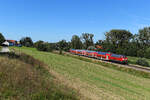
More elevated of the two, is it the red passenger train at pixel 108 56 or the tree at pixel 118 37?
the tree at pixel 118 37

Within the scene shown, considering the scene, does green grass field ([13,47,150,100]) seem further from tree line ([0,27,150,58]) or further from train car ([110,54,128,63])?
tree line ([0,27,150,58])

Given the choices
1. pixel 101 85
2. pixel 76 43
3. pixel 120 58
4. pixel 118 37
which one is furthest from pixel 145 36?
pixel 101 85

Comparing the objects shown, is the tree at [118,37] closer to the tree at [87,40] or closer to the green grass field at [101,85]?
the tree at [87,40]

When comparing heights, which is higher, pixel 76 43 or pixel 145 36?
pixel 145 36

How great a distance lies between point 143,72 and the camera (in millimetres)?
27016

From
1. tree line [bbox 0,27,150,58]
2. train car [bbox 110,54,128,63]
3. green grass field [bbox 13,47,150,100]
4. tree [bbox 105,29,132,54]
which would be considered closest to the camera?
green grass field [bbox 13,47,150,100]

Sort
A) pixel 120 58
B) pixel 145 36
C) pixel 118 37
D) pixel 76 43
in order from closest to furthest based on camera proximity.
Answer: pixel 120 58
pixel 145 36
pixel 118 37
pixel 76 43

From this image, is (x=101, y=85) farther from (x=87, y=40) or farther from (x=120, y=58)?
(x=87, y=40)

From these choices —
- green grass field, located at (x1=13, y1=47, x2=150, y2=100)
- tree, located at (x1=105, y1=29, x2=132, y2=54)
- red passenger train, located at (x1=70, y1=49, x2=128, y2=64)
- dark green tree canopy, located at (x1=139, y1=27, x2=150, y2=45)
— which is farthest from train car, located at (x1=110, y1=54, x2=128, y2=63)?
dark green tree canopy, located at (x1=139, y1=27, x2=150, y2=45)

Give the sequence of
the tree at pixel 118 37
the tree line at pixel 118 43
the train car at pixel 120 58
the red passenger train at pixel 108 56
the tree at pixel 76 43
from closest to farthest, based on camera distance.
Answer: the train car at pixel 120 58 < the red passenger train at pixel 108 56 < the tree line at pixel 118 43 < the tree at pixel 118 37 < the tree at pixel 76 43

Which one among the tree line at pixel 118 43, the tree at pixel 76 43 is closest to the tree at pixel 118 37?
the tree line at pixel 118 43

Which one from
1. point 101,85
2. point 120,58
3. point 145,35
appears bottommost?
point 101,85

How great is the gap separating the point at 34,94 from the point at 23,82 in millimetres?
1347

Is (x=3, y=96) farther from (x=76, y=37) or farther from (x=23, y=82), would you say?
(x=76, y=37)
